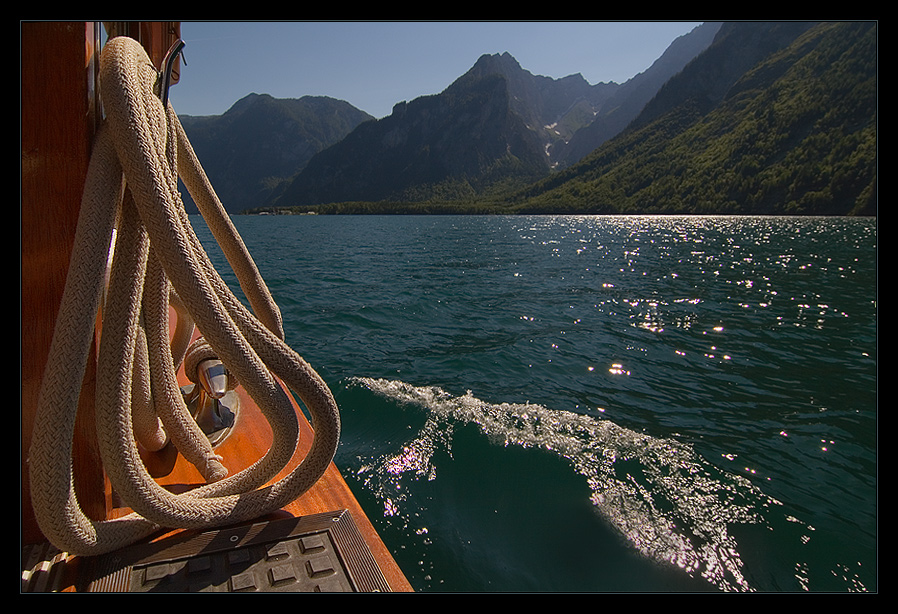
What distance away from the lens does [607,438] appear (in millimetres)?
4469

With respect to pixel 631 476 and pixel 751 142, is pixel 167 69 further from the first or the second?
pixel 751 142

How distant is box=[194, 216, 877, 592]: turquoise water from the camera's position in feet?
9.84

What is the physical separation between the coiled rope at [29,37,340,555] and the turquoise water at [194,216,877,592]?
151cm

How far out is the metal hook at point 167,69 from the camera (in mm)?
1631

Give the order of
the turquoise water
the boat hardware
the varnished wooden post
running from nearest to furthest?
1. the varnished wooden post
2. the boat hardware
3. the turquoise water

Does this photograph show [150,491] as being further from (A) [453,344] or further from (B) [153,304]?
(A) [453,344]

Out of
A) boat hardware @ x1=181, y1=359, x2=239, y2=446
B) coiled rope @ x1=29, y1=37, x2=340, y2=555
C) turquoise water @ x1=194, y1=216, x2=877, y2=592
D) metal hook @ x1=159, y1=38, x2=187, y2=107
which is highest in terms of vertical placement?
metal hook @ x1=159, y1=38, x2=187, y2=107

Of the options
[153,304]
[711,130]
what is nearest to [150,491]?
[153,304]

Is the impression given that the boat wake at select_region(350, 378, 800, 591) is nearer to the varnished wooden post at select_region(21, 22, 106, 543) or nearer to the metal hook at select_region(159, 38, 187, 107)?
the varnished wooden post at select_region(21, 22, 106, 543)

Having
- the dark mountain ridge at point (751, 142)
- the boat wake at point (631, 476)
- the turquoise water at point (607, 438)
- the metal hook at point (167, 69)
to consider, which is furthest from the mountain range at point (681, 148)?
the metal hook at point (167, 69)

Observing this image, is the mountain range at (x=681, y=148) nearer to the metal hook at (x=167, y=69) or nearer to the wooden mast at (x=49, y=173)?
the metal hook at (x=167, y=69)

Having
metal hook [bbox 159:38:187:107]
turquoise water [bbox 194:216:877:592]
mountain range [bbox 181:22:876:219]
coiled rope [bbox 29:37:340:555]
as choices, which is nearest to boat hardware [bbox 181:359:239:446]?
coiled rope [bbox 29:37:340:555]

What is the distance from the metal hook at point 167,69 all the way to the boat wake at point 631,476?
2.75 metres

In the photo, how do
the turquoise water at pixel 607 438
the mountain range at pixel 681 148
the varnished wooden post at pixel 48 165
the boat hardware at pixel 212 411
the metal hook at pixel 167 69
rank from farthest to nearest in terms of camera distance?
the mountain range at pixel 681 148, the turquoise water at pixel 607 438, the boat hardware at pixel 212 411, the metal hook at pixel 167 69, the varnished wooden post at pixel 48 165
